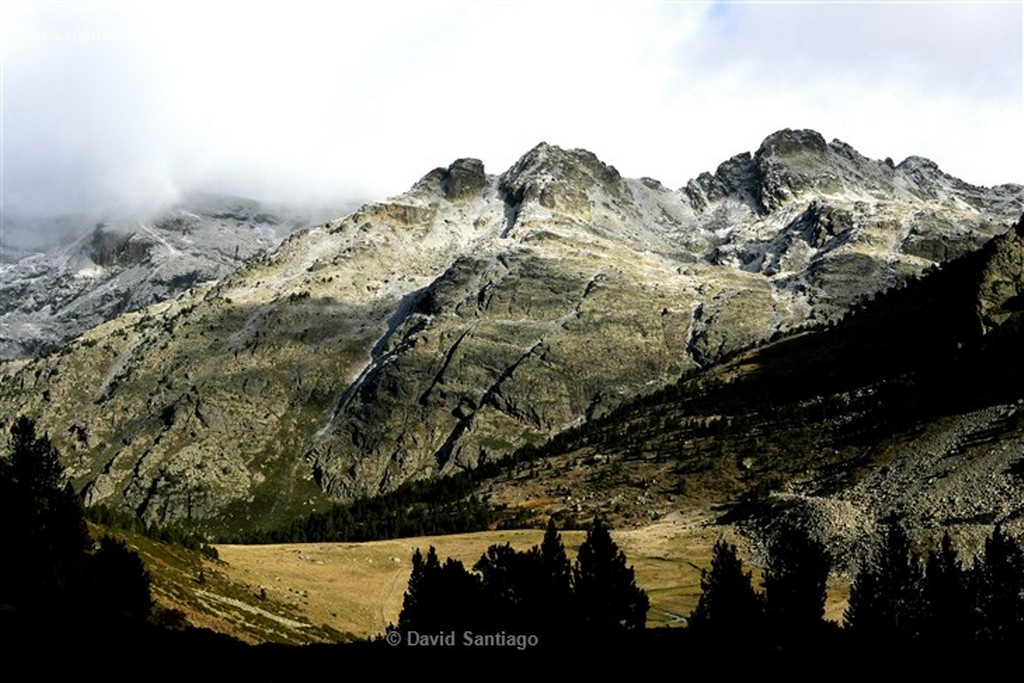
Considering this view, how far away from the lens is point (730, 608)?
46.5 metres

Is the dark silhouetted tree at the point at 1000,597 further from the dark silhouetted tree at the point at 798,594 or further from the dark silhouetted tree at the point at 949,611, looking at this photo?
the dark silhouetted tree at the point at 798,594

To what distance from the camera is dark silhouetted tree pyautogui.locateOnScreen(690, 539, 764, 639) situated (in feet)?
149

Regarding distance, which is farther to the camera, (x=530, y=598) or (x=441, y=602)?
(x=530, y=598)

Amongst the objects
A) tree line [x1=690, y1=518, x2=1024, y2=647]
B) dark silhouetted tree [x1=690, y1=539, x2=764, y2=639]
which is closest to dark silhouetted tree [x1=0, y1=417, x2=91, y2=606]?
dark silhouetted tree [x1=690, y1=539, x2=764, y2=639]

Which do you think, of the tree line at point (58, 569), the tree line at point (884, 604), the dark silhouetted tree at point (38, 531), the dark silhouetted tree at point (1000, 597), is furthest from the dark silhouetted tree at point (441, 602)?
the dark silhouetted tree at point (1000, 597)

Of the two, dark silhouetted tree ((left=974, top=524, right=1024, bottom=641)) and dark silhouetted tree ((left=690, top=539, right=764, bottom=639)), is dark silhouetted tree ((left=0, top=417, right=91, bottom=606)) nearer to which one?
dark silhouetted tree ((left=690, top=539, right=764, bottom=639))

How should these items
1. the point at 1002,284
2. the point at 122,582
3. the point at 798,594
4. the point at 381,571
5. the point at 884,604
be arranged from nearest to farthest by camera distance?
the point at 122,582 < the point at 884,604 < the point at 798,594 < the point at 381,571 < the point at 1002,284

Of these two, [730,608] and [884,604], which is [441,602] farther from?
[884,604]

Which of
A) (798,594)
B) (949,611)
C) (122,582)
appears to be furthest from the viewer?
(798,594)

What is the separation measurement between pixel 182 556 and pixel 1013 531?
7158 centimetres

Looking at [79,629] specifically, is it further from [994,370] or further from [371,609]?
[994,370]

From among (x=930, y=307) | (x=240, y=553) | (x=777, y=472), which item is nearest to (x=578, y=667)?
(x=240, y=553)

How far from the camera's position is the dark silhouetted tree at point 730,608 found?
45.6 m

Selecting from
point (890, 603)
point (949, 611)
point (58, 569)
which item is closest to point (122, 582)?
point (58, 569)
